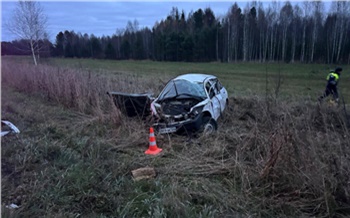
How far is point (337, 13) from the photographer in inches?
1494

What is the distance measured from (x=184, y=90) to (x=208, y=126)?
130 cm

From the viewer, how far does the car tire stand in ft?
20.4

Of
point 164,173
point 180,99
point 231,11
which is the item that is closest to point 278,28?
point 231,11

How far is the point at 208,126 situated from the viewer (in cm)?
636

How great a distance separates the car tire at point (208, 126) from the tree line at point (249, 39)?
27.2 metres

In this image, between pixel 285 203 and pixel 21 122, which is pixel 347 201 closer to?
pixel 285 203

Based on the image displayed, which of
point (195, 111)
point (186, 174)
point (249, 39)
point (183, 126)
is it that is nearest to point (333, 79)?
point (195, 111)

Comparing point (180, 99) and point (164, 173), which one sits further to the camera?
point (180, 99)

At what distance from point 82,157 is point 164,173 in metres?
1.64

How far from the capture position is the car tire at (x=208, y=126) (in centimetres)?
621

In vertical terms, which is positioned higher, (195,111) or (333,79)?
(333,79)

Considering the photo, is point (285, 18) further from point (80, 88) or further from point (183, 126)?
point (183, 126)

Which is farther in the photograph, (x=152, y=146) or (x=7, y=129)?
(x=7, y=129)

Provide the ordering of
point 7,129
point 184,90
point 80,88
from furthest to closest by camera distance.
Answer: point 80,88 → point 184,90 → point 7,129
